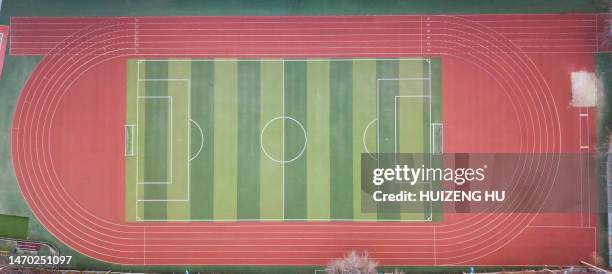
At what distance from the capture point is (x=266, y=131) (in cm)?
1057

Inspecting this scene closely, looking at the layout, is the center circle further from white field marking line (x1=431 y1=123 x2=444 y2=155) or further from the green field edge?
white field marking line (x1=431 y1=123 x2=444 y2=155)

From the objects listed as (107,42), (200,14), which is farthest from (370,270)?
(107,42)

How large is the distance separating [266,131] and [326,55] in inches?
92.9

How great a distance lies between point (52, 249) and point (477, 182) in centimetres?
1049

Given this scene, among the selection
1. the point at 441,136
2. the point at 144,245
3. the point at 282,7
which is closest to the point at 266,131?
the point at 282,7

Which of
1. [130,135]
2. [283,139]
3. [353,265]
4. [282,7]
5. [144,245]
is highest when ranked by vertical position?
[282,7]

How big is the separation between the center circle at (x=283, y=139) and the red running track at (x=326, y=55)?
1.64 meters

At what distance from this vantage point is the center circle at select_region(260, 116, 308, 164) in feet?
34.6

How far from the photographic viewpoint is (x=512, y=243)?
10453 mm

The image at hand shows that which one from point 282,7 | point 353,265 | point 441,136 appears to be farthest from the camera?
point 282,7

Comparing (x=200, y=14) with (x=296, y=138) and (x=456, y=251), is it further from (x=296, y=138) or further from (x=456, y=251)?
(x=456, y=251)

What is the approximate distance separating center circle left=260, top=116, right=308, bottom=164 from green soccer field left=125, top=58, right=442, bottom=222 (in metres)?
0.02

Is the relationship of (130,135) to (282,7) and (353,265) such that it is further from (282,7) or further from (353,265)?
(353,265)

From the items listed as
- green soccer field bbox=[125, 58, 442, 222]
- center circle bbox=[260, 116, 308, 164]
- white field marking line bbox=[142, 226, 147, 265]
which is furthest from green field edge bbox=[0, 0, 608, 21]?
white field marking line bbox=[142, 226, 147, 265]
